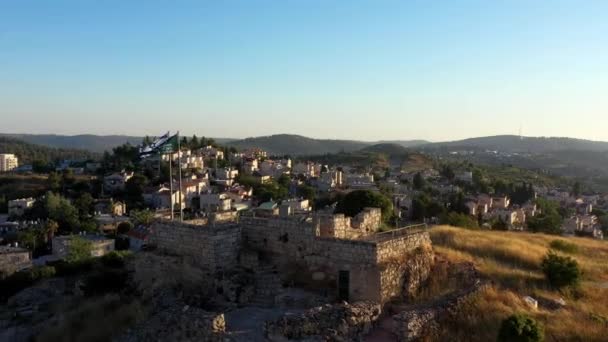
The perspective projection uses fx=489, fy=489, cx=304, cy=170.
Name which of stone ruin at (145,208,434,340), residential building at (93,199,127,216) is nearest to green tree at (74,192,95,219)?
residential building at (93,199,127,216)

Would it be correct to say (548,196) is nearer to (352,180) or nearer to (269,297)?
(352,180)

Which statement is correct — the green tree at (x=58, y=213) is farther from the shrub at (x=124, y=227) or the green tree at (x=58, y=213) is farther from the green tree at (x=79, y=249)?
the green tree at (x=79, y=249)

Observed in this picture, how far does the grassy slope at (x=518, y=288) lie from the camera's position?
1082cm

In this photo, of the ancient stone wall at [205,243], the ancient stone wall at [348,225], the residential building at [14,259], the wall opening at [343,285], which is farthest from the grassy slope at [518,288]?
the residential building at [14,259]

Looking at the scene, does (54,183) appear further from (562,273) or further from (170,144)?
(562,273)

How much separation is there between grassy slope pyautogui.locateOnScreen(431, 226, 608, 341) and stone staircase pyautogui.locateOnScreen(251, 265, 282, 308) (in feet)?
14.1

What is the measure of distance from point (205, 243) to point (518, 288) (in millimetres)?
9051

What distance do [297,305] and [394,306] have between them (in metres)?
2.42

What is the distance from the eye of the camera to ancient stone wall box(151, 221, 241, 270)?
12875 mm

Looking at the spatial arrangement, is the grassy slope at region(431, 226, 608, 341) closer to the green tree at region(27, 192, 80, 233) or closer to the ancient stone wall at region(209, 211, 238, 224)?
the ancient stone wall at region(209, 211, 238, 224)

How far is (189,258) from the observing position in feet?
43.5

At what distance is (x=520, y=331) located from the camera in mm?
9398

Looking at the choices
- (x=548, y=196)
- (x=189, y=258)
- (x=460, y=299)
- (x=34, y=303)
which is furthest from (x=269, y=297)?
(x=548, y=196)

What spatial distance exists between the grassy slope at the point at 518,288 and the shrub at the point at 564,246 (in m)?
0.22
